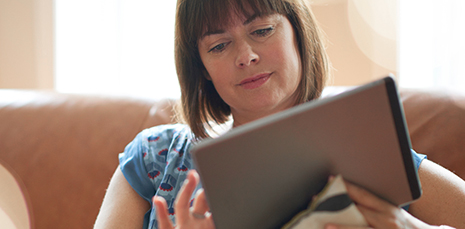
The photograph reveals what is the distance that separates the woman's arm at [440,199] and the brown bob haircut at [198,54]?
0.37 metres

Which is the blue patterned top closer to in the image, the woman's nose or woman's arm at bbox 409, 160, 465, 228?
the woman's nose

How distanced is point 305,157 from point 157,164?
23.6 inches

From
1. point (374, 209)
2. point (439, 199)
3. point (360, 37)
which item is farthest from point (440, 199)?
point (360, 37)

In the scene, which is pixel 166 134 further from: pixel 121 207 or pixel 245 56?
pixel 245 56

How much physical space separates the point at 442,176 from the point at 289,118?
529mm

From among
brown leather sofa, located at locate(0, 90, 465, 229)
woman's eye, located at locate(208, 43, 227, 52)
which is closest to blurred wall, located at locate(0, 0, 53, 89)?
brown leather sofa, located at locate(0, 90, 465, 229)

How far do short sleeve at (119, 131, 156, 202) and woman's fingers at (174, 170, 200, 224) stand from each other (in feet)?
1.43

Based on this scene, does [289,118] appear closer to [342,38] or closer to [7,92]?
[7,92]

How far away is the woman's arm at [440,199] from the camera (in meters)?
0.71

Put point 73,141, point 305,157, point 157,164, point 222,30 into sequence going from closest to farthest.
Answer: point 305,157
point 222,30
point 157,164
point 73,141

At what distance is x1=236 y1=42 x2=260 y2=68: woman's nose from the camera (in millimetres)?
804

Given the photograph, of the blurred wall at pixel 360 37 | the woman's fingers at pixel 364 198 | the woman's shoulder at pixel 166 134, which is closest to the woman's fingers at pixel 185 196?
the woman's fingers at pixel 364 198

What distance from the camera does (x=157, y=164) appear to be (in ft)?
3.11

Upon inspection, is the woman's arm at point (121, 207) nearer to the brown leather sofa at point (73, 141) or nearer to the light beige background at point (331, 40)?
the brown leather sofa at point (73, 141)
